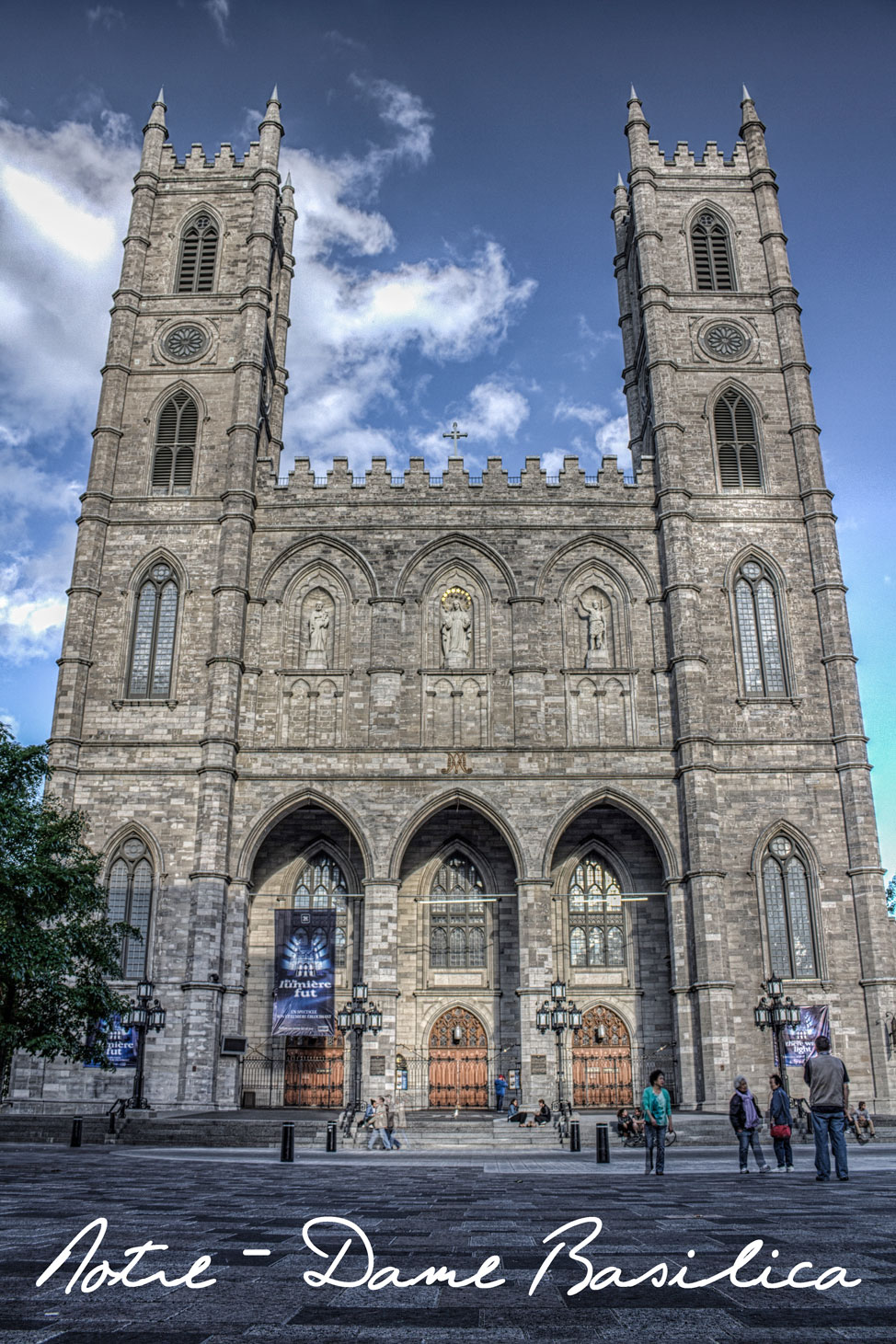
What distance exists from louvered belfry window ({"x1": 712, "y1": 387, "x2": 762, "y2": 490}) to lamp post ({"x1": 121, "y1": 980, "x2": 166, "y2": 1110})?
76.3 ft

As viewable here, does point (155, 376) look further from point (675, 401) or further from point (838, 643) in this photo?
point (838, 643)

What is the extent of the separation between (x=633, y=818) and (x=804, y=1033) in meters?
7.33

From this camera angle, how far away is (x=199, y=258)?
3784 centimetres

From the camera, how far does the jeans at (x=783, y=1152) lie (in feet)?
49.0

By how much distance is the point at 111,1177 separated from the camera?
12641 millimetres

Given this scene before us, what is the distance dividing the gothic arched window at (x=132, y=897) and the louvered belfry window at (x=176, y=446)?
1187 centimetres

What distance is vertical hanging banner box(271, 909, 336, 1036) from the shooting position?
28.7m

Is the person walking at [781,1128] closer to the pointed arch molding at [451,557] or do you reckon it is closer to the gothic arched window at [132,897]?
the gothic arched window at [132,897]

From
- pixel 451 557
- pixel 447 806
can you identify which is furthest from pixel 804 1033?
pixel 451 557

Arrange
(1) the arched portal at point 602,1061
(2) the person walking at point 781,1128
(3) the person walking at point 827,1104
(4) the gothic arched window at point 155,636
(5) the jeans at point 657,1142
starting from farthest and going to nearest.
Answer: (4) the gothic arched window at point 155,636 → (1) the arched portal at point 602,1061 → (2) the person walking at point 781,1128 → (5) the jeans at point 657,1142 → (3) the person walking at point 827,1104

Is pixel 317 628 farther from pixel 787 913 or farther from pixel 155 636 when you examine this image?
pixel 787 913

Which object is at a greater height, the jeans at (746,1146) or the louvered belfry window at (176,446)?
→ the louvered belfry window at (176,446)

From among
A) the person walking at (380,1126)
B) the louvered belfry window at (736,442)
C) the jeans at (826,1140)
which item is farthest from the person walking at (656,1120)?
the louvered belfry window at (736,442)

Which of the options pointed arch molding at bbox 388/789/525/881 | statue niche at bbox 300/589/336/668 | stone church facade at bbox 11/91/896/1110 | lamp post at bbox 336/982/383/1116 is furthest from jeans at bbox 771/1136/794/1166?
statue niche at bbox 300/589/336/668
